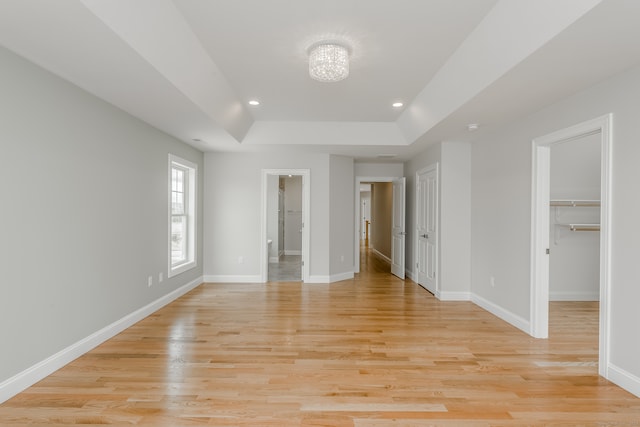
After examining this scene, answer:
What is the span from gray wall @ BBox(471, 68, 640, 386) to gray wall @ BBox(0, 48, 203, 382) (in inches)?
177

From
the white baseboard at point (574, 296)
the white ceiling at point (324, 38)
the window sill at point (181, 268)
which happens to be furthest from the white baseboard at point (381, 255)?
the white ceiling at point (324, 38)

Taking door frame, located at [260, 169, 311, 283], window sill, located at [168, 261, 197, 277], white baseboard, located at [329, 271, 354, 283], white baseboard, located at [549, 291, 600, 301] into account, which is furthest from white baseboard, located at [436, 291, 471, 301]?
window sill, located at [168, 261, 197, 277]

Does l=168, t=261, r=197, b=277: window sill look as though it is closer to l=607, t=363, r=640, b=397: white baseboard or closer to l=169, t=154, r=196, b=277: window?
l=169, t=154, r=196, b=277: window

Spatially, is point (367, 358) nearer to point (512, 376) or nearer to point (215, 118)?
point (512, 376)

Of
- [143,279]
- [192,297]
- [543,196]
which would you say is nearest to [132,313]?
[143,279]

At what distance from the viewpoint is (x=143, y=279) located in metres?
4.20

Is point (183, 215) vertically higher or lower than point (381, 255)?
higher

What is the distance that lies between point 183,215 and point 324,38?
3989mm

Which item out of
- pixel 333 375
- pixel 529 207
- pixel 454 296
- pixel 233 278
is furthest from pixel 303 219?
pixel 333 375

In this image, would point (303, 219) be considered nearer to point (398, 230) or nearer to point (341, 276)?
point (341, 276)

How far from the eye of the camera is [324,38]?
111 inches

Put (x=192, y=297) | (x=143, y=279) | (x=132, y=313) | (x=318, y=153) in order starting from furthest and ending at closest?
(x=318, y=153)
(x=192, y=297)
(x=143, y=279)
(x=132, y=313)

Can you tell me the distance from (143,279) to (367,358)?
292cm

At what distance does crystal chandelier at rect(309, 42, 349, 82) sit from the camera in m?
2.84
